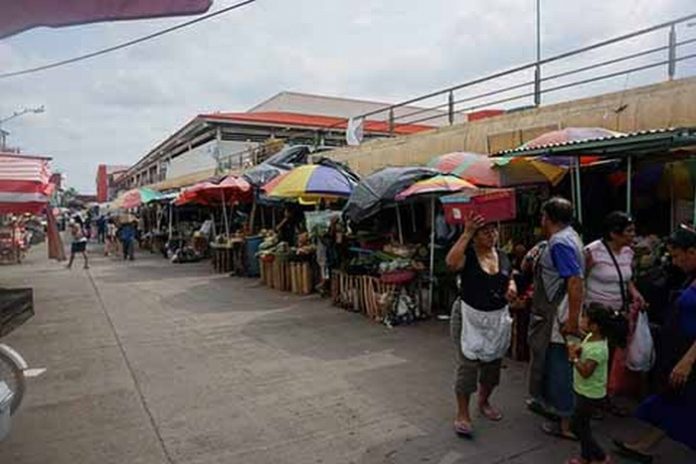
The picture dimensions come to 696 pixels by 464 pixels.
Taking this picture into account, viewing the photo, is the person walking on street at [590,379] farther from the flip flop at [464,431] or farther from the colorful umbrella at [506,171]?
the colorful umbrella at [506,171]

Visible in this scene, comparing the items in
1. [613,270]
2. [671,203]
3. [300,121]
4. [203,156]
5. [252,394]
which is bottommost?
[252,394]

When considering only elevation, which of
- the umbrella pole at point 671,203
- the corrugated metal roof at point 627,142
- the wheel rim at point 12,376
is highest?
the corrugated metal roof at point 627,142

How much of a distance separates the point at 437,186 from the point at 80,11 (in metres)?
5.55

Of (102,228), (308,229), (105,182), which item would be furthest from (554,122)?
(105,182)

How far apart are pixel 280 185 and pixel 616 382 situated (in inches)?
277

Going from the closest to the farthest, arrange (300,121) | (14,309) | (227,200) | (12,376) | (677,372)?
(677,372) → (12,376) → (14,309) → (227,200) → (300,121)

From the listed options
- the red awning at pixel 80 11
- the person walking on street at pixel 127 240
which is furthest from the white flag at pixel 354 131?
the red awning at pixel 80 11

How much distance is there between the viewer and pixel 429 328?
7895 millimetres

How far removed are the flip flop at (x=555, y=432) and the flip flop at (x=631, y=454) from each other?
297 millimetres

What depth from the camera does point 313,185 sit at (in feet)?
32.9

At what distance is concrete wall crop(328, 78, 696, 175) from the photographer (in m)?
7.14

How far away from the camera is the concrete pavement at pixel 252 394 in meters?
4.14

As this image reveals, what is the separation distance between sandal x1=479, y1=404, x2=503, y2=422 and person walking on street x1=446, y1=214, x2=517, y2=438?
0.38 meters

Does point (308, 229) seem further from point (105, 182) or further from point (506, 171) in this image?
point (105, 182)
